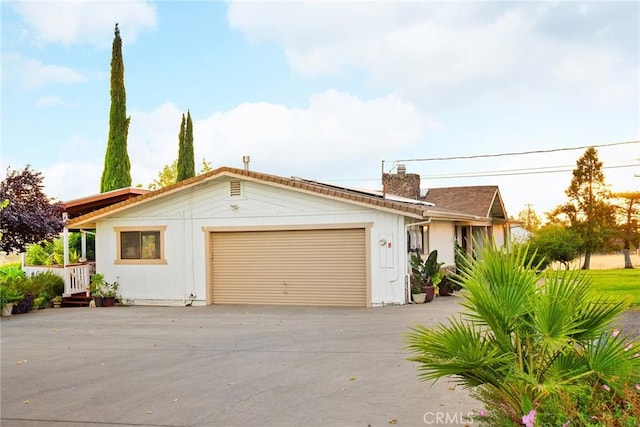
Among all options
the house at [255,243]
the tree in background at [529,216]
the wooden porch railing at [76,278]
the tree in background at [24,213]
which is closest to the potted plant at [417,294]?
the house at [255,243]

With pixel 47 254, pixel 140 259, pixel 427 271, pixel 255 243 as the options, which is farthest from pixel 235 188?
pixel 47 254

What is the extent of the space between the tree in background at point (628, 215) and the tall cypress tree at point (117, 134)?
2845cm

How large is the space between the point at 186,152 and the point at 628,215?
27.4 meters

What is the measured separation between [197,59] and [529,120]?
1276 centimetres

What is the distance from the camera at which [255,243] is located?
695 inches

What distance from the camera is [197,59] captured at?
2044 cm

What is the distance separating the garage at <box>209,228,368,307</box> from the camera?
16703 millimetres

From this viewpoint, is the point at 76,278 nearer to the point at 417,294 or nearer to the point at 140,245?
the point at 140,245

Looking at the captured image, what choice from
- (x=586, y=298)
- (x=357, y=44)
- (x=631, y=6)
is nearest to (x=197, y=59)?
(x=357, y=44)

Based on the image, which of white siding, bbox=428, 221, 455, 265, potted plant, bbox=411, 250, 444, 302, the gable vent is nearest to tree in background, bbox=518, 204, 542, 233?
white siding, bbox=428, 221, 455, 265

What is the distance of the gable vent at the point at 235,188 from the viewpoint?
17547 millimetres

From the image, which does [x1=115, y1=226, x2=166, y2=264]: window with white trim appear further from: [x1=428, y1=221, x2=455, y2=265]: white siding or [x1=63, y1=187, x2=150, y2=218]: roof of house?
[x1=428, y1=221, x2=455, y2=265]: white siding

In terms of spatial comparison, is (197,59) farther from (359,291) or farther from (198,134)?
(198,134)

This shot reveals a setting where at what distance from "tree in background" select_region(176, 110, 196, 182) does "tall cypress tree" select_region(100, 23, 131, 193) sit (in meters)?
4.59
